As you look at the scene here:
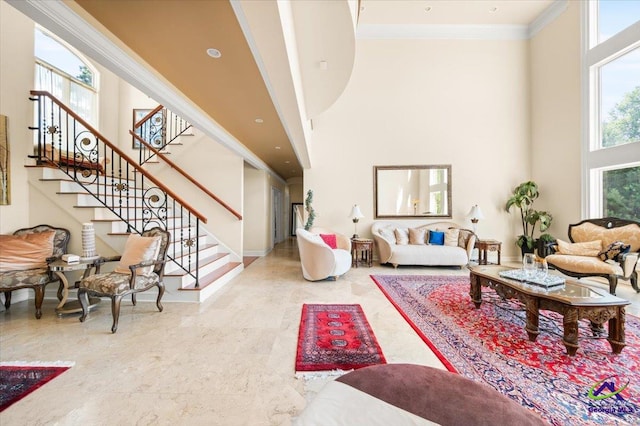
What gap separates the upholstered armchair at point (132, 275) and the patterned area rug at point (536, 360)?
282 cm

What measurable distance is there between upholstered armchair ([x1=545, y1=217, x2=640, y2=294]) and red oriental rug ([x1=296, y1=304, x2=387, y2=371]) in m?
3.38

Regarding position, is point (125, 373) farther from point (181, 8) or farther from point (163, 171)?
point (163, 171)

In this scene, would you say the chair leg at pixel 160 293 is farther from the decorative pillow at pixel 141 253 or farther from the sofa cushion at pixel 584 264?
the sofa cushion at pixel 584 264

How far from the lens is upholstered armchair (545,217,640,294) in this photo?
3.59 metres

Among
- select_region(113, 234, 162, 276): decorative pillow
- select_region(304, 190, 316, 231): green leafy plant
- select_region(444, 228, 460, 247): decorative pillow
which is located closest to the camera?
select_region(113, 234, 162, 276): decorative pillow

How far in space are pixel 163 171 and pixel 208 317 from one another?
12.2ft

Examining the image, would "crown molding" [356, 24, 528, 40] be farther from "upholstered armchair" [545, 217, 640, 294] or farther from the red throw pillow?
the red throw pillow

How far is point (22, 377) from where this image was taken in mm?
1859

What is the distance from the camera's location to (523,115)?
6.43 meters

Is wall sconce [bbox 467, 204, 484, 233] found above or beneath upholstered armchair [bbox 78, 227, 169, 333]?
above

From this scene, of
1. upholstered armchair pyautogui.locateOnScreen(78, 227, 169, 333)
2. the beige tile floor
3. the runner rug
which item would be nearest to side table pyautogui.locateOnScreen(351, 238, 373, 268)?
the beige tile floor

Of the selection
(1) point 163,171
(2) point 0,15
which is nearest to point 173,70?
(2) point 0,15

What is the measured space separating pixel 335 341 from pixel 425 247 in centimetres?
373

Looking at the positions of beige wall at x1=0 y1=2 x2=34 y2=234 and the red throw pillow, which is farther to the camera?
the red throw pillow
